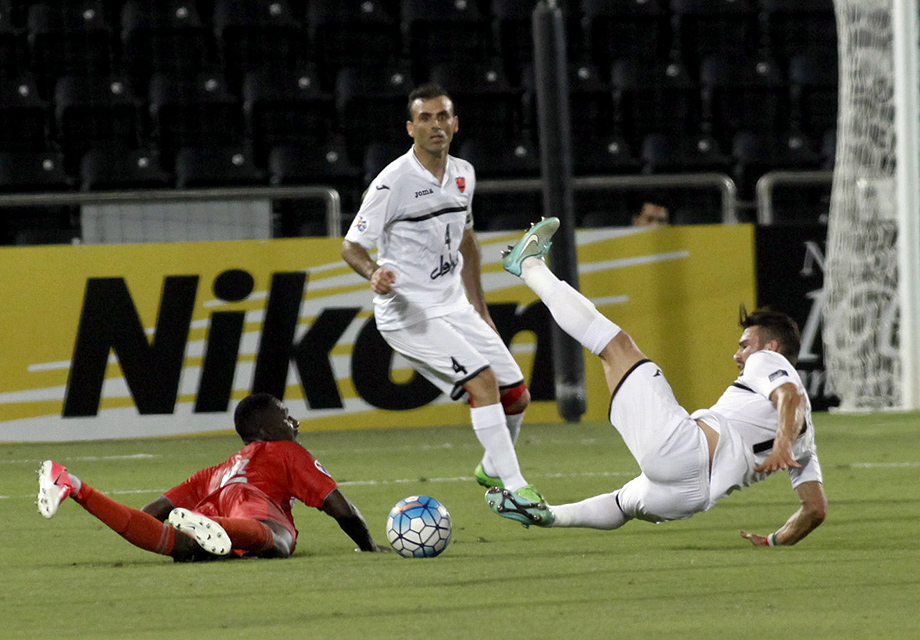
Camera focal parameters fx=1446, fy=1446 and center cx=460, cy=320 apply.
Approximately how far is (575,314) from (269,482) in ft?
4.42

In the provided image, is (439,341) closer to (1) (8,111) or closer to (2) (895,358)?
(2) (895,358)

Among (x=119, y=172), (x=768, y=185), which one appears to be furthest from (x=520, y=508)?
(x=119, y=172)

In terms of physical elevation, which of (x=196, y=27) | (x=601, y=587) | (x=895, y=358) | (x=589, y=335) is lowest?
(x=895, y=358)

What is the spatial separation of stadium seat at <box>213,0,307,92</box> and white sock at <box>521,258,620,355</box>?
8.84 metres

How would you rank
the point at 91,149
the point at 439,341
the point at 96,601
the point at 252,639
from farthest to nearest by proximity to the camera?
the point at 91,149
the point at 439,341
the point at 96,601
the point at 252,639

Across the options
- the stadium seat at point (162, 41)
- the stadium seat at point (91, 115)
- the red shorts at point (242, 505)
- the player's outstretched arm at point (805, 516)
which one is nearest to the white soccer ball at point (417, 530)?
the red shorts at point (242, 505)

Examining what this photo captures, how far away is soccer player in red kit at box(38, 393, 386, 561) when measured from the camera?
496 cm

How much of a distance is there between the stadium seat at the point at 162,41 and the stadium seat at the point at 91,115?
54 cm

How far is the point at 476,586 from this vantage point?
465 centimetres

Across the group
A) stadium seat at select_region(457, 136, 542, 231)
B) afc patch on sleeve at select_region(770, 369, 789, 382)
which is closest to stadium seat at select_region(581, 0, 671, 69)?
stadium seat at select_region(457, 136, 542, 231)

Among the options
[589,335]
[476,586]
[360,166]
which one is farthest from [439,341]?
[360,166]

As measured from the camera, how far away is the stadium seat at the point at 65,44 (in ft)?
45.6

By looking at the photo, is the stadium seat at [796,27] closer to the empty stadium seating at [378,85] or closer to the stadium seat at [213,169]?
the empty stadium seating at [378,85]

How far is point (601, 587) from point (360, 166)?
9.56 m
